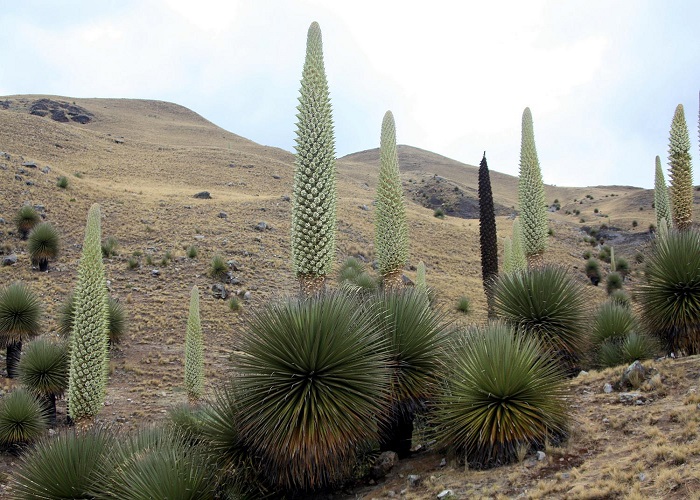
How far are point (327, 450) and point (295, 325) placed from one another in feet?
4.78

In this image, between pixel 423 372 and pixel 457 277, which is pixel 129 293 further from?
pixel 457 277

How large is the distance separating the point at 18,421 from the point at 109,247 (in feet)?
62.1

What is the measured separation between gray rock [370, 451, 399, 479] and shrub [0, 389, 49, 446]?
7.95 m

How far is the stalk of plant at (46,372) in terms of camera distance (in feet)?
44.3

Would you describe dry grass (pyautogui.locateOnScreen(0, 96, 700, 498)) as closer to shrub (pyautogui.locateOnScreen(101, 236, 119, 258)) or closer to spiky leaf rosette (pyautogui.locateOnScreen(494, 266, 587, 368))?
shrub (pyautogui.locateOnScreen(101, 236, 119, 258))

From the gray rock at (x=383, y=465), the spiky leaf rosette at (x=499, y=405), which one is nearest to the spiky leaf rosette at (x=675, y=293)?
the spiky leaf rosette at (x=499, y=405)

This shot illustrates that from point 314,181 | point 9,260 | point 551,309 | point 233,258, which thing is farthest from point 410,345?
point 233,258

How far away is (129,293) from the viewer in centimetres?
2519

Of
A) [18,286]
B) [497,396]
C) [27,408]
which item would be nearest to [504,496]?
[497,396]

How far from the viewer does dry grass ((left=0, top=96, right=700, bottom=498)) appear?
6.36 meters

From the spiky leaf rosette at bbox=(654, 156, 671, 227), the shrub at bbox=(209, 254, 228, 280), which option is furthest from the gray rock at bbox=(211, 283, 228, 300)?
the spiky leaf rosette at bbox=(654, 156, 671, 227)

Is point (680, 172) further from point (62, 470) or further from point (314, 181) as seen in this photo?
point (62, 470)

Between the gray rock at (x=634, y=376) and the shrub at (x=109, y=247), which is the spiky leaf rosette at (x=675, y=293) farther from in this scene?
the shrub at (x=109, y=247)

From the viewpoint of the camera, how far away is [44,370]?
13.6 meters
